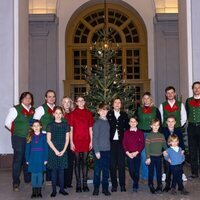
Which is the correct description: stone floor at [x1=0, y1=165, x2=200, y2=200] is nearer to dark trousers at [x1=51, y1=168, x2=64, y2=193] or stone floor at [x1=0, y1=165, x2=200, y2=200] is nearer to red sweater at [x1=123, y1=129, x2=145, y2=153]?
dark trousers at [x1=51, y1=168, x2=64, y2=193]

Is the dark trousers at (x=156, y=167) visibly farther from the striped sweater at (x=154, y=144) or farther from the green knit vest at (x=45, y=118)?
the green knit vest at (x=45, y=118)

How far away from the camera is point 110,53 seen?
11.2 m

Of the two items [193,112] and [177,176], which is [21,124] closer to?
[177,176]

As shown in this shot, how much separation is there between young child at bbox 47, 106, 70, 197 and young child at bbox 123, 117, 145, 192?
3.39ft

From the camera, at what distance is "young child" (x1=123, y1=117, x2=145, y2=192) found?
325 inches

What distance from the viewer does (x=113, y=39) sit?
18688 mm

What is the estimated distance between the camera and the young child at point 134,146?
8.25 m

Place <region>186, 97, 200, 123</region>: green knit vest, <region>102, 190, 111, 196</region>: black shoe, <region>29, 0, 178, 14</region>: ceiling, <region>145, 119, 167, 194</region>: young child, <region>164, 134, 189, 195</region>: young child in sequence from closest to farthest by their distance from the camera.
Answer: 1. <region>102, 190, 111, 196</region>: black shoe
2. <region>164, 134, 189, 195</region>: young child
3. <region>145, 119, 167, 194</region>: young child
4. <region>186, 97, 200, 123</region>: green knit vest
5. <region>29, 0, 178, 14</region>: ceiling

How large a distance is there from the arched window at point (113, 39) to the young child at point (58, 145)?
10414 millimetres

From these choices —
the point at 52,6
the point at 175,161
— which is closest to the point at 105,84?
the point at 175,161

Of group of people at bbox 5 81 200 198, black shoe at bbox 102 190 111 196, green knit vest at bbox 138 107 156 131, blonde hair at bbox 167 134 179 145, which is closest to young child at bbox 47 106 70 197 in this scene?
group of people at bbox 5 81 200 198

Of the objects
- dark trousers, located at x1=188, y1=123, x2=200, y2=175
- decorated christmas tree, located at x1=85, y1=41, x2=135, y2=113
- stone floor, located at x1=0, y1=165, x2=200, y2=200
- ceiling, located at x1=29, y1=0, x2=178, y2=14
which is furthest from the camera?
ceiling, located at x1=29, y1=0, x2=178, y2=14

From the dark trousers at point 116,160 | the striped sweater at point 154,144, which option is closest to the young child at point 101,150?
the dark trousers at point 116,160

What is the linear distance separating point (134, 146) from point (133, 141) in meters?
0.10
